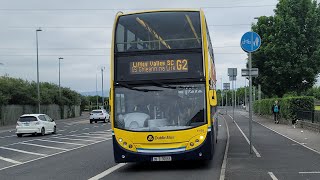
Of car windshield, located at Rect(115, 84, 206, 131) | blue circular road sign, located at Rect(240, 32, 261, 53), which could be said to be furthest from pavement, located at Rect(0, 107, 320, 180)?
blue circular road sign, located at Rect(240, 32, 261, 53)

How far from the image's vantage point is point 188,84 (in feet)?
39.0

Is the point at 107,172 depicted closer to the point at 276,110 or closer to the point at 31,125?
the point at 31,125

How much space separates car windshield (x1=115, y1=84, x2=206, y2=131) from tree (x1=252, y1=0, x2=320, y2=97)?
25244 millimetres

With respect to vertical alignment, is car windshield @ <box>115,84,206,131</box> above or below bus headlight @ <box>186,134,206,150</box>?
above

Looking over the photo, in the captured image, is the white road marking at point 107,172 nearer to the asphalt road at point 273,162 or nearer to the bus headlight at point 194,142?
the bus headlight at point 194,142

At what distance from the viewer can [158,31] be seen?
12.2 m

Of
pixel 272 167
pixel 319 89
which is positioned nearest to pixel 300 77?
pixel 272 167

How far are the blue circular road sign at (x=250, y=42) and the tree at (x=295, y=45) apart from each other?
21122 millimetres

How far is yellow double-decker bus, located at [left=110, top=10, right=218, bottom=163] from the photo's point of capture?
11.5 m

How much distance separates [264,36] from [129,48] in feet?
94.1

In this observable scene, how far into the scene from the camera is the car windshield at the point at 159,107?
38.3 ft

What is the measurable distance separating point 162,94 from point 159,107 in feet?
1.17

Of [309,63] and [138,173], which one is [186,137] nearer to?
[138,173]

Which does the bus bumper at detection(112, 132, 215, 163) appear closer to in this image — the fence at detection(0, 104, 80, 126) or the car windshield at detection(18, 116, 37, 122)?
the car windshield at detection(18, 116, 37, 122)
